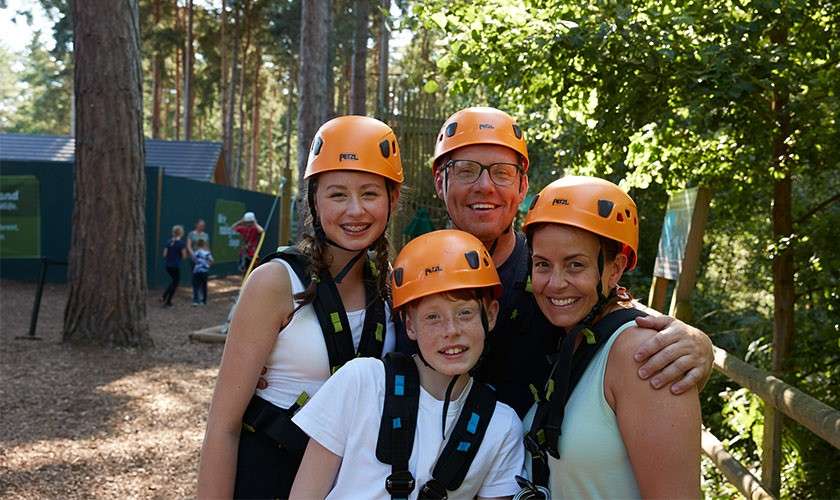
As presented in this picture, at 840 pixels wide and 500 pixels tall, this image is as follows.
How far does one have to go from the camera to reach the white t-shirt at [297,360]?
8.93ft

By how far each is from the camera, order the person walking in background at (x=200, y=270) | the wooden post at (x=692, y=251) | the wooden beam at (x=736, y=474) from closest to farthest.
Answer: the wooden beam at (x=736, y=474) → the wooden post at (x=692, y=251) → the person walking in background at (x=200, y=270)

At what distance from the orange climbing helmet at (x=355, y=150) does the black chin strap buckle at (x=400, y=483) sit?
1035mm

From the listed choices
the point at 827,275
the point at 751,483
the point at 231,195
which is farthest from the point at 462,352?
the point at 231,195

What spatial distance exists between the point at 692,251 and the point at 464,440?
11.3ft

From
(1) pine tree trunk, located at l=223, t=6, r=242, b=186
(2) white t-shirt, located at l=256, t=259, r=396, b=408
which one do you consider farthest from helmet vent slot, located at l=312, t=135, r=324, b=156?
(1) pine tree trunk, located at l=223, t=6, r=242, b=186

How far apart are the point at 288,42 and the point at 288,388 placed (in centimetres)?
3579

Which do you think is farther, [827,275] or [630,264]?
[827,275]

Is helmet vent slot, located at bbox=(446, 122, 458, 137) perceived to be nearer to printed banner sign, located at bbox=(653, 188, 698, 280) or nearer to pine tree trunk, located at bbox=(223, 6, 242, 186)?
printed banner sign, located at bbox=(653, 188, 698, 280)

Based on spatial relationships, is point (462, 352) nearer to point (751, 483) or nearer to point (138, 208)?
point (751, 483)

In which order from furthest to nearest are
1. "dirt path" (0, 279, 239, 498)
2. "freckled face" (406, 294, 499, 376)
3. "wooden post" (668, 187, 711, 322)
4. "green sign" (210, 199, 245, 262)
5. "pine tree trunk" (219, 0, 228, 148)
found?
"pine tree trunk" (219, 0, 228, 148), "green sign" (210, 199, 245, 262), "dirt path" (0, 279, 239, 498), "wooden post" (668, 187, 711, 322), "freckled face" (406, 294, 499, 376)

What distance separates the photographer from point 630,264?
8.86 ft

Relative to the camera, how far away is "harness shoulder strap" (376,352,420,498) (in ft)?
8.05

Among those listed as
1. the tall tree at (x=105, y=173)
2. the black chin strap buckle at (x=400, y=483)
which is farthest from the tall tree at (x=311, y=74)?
the black chin strap buckle at (x=400, y=483)

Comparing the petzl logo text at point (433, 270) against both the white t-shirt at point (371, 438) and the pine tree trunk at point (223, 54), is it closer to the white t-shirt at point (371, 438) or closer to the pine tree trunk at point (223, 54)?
the white t-shirt at point (371, 438)
